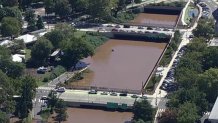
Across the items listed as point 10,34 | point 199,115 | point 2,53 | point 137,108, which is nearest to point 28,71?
point 2,53

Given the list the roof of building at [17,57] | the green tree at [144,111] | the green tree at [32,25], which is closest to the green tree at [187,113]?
the green tree at [144,111]

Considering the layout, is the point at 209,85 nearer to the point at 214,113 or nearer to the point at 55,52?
the point at 214,113

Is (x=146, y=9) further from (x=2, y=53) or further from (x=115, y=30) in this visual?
(x=2, y=53)

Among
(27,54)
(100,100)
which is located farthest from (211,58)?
(27,54)

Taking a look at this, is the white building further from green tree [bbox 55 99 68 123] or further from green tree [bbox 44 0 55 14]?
green tree [bbox 44 0 55 14]

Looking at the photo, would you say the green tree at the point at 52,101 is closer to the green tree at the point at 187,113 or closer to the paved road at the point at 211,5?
the green tree at the point at 187,113

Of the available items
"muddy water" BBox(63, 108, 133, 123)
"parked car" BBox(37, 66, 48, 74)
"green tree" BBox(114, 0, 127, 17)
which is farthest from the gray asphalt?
"green tree" BBox(114, 0, 127, 17)
